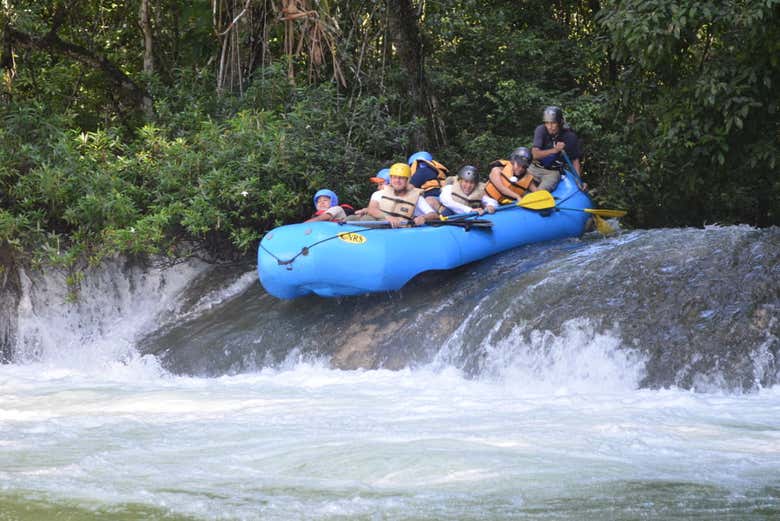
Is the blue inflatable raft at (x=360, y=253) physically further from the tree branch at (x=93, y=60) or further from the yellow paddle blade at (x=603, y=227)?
the tree branch at (x=93, y=60)

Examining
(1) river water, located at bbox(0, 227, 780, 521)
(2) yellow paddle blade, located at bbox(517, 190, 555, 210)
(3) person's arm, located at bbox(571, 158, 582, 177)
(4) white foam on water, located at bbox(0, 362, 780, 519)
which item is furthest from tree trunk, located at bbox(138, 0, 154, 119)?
(4) white foam on water, located at bbox(0, 362, 780, 519)

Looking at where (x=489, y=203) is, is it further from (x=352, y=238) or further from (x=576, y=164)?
(x=352, y=238)

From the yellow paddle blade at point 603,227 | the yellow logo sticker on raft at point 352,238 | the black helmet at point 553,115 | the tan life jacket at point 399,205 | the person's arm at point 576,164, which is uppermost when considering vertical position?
the black helmet at point 553,115

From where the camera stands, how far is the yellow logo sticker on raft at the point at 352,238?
7.53 metres

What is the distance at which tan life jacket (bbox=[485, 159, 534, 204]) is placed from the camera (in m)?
8.74

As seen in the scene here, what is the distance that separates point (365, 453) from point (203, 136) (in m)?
5.57

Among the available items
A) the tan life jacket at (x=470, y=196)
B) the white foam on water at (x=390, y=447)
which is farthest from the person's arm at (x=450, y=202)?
the white foam on water at (x=390, y=447)

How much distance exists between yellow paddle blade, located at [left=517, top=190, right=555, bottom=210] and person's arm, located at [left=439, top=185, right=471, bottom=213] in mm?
413

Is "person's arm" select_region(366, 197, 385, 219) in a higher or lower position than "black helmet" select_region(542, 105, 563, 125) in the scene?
lower

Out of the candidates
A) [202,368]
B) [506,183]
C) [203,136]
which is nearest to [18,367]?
[202,368]

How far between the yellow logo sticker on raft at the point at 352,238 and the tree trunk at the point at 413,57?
3.71 m

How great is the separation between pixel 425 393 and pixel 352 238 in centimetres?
151

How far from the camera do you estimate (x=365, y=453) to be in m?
4.67

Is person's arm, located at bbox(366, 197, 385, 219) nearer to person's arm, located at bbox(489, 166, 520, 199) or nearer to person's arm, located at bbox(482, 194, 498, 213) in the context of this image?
person's arm, located at bbox(482, 194, 498, 213)
